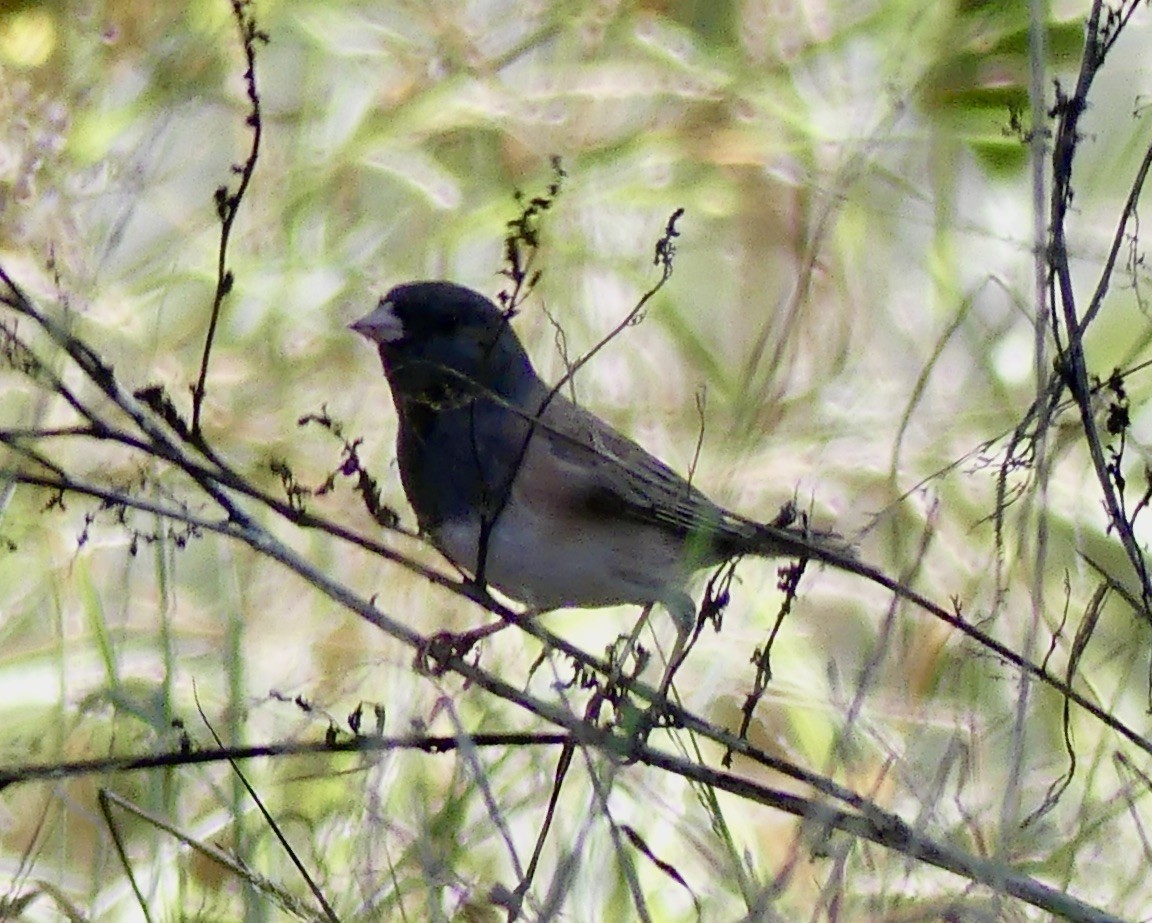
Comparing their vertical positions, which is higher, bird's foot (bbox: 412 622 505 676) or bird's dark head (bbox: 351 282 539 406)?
bird's dark head (bbox: 351 282 539 406)

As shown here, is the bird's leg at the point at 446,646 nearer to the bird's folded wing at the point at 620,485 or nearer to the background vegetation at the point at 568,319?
the bird's folded wing at the point at 620,485

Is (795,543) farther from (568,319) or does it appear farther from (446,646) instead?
(568,319)

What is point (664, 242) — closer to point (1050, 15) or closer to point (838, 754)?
point (838, 754)

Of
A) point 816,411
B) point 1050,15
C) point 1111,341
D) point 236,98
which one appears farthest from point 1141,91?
point 236,98

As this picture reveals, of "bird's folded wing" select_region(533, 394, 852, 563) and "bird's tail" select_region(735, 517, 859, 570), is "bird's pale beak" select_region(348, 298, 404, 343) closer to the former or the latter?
"bird's folded wing" select_region(533, 394, 852, 563)

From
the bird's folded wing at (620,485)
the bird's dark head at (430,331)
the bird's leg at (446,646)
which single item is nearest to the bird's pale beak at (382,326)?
the bird's dark head at (430,331)

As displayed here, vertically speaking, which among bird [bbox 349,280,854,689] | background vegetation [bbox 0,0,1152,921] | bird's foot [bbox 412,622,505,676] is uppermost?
background vegetation [bbox 0,0,1152,921]

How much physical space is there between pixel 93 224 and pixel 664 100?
47.1 inches

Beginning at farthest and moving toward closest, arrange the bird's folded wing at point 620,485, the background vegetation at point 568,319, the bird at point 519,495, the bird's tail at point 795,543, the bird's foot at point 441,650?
the background vegetation at point 568,319 < the bird at point 519,495 < the bird's folded wing at point 620,485 < the bird's foot at point 441,650 < the bird's tail at point 795,543

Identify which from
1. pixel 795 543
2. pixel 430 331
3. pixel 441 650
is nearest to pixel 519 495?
pixel 430 331

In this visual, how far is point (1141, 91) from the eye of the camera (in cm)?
304

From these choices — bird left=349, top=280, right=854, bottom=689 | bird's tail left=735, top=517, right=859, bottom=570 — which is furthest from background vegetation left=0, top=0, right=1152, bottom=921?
bird's tail left=735, top=517, right=859, bottom=570

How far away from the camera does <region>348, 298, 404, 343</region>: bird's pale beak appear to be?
1745 millimetres

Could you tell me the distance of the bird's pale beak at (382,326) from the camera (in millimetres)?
1745
